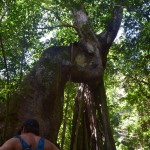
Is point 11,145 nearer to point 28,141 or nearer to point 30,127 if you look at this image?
point 28,141

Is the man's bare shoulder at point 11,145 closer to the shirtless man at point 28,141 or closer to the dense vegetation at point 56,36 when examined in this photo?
the shirtless man at point 28,141

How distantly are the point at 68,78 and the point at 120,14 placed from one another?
9.82 ft

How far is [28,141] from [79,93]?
4.66m

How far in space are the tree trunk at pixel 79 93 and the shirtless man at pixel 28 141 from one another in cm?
152

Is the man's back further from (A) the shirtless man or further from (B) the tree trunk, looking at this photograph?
(B) the tree trunk

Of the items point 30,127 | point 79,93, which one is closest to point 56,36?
point 79,93

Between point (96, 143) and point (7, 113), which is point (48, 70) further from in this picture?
point (96, 143)

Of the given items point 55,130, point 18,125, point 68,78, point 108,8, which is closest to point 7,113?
point 18,125

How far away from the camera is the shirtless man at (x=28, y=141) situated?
10.3 ft

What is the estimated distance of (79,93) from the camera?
7805mm

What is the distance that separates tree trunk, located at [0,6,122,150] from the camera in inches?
206

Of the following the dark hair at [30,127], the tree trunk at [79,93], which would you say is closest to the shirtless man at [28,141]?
the dark hair at [30,127]

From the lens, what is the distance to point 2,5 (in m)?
5.84

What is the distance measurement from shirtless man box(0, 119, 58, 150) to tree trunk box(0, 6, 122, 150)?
1.52 metres
